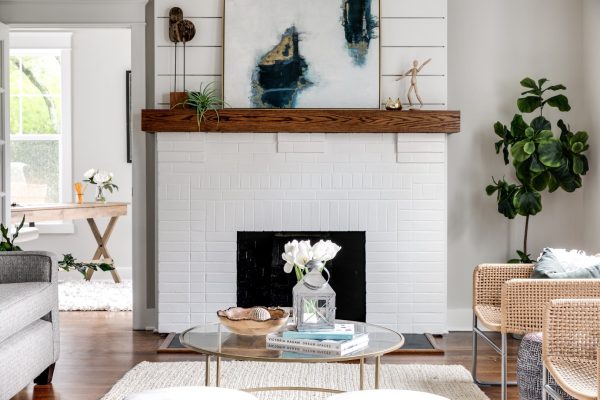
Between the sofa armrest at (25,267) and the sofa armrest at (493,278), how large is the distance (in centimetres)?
217

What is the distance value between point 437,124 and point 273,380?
78.6 inches

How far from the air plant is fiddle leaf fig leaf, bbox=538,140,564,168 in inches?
80.0

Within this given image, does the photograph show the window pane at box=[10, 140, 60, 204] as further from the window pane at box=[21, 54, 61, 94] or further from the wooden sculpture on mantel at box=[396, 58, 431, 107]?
the wooden sculpture on mantel at box=[396, 58, 431, 107]

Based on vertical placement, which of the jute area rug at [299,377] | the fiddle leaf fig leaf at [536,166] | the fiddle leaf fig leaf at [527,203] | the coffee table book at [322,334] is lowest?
the jute area rug at [299,377]

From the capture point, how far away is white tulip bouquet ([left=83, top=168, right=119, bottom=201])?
7262 millimetres

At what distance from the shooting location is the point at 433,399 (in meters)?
2.32

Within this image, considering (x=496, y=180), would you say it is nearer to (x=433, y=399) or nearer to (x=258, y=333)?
(x=258, y=333)

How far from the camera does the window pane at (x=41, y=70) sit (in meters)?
7.70

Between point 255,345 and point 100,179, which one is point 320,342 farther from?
point 100,179

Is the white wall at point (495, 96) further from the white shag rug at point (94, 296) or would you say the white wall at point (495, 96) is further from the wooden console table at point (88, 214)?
the wooden console table at point (88, 214)

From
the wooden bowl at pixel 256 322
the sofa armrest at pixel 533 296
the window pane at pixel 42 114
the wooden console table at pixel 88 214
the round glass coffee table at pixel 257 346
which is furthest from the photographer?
the window pane at pixel 42 114

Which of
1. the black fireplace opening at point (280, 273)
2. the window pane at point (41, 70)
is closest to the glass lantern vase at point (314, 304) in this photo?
the black fireplace opening at point (280, 273)

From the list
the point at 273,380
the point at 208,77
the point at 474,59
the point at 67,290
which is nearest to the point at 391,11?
the point at 474,59

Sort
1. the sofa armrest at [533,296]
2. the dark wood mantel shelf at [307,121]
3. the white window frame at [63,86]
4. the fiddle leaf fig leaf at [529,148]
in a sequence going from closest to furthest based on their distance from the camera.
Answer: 1. the sofa armrest at [533,296]
2. the fiddle leaf fig leaf at [529,148]
3. the dark wood mantel shelf at [307,121]
4. the white window frame at [63,86]
